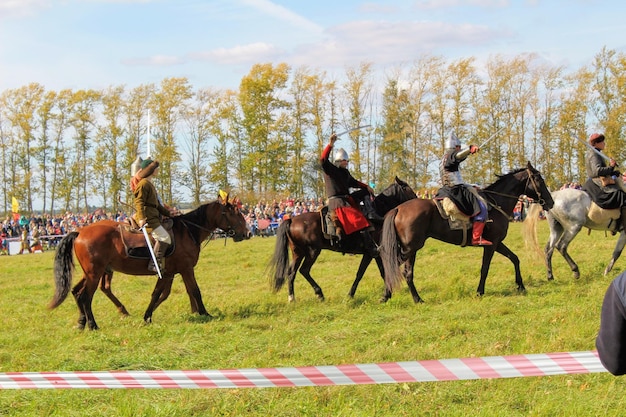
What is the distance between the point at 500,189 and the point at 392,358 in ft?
19.3

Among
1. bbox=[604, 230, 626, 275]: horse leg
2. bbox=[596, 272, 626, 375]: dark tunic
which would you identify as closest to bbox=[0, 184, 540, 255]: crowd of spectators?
bbox=[604, 230, 626, 275]: horse leg

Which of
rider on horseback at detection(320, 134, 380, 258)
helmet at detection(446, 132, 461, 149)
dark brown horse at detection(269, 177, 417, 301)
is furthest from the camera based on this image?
dark brown horse at detection(269, 177, 417, 301)

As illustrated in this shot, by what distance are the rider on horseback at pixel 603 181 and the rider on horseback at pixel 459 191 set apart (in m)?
2.97

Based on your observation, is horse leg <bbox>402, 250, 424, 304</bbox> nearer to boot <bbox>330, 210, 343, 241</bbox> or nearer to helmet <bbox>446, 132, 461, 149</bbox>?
boot <bbox>330, 210, 343, 241</bbox>

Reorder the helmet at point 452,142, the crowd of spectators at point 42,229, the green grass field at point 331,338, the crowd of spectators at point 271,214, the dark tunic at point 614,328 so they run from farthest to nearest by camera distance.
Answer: the crowd of spectators at point 42,229
the crowd of spectators at point 271,214
the helmet at point 452,142
the green grass field at point 331,338
the dark tunic at point 614,328

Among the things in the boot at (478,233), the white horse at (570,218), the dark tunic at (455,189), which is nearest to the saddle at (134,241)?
the dark tunic at (455,189)

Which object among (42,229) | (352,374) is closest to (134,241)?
(352,374)

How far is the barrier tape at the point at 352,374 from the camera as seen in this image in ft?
12.2

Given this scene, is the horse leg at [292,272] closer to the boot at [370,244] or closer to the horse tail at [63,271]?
the boot at [370,244]

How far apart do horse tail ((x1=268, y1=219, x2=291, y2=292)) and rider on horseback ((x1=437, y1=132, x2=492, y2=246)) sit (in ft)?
9.29

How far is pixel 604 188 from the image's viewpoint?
41.9 feet

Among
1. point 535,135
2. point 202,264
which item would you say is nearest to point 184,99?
point 535,135

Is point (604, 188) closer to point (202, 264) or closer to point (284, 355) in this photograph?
point (284, 355)

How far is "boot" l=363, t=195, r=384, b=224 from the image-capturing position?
39.1ft
